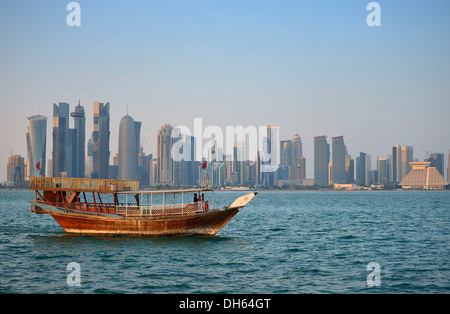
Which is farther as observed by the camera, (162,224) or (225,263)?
(162,224)

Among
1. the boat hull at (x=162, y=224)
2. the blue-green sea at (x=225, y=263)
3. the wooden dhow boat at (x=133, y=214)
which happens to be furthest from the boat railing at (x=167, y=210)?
the blue-green sea at (x=225, y=263)

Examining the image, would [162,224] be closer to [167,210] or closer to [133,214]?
[167,210]

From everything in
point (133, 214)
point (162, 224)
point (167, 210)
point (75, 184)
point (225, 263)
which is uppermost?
point (75, 184)

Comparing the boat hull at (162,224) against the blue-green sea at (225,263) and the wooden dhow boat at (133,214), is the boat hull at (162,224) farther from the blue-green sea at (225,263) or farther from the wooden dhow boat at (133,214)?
the blue-green sea at (225,263)

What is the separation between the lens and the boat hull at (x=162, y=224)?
38844 mm

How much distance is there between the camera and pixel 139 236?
39656 millimetres

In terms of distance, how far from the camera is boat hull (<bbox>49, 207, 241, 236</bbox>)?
38.8 meters

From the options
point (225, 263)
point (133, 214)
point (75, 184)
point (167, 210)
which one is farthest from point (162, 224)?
point (225, 263)

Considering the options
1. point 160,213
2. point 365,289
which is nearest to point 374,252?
point 365,289

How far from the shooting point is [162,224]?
38906 mm

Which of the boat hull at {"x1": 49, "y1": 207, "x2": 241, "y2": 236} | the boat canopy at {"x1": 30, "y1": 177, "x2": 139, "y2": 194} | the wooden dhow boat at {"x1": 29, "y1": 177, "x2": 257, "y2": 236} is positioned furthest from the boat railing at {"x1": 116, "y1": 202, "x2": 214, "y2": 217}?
the boat canopy at {"x1": 30, "y1": 177, "x2": 139, "y2": 194}
